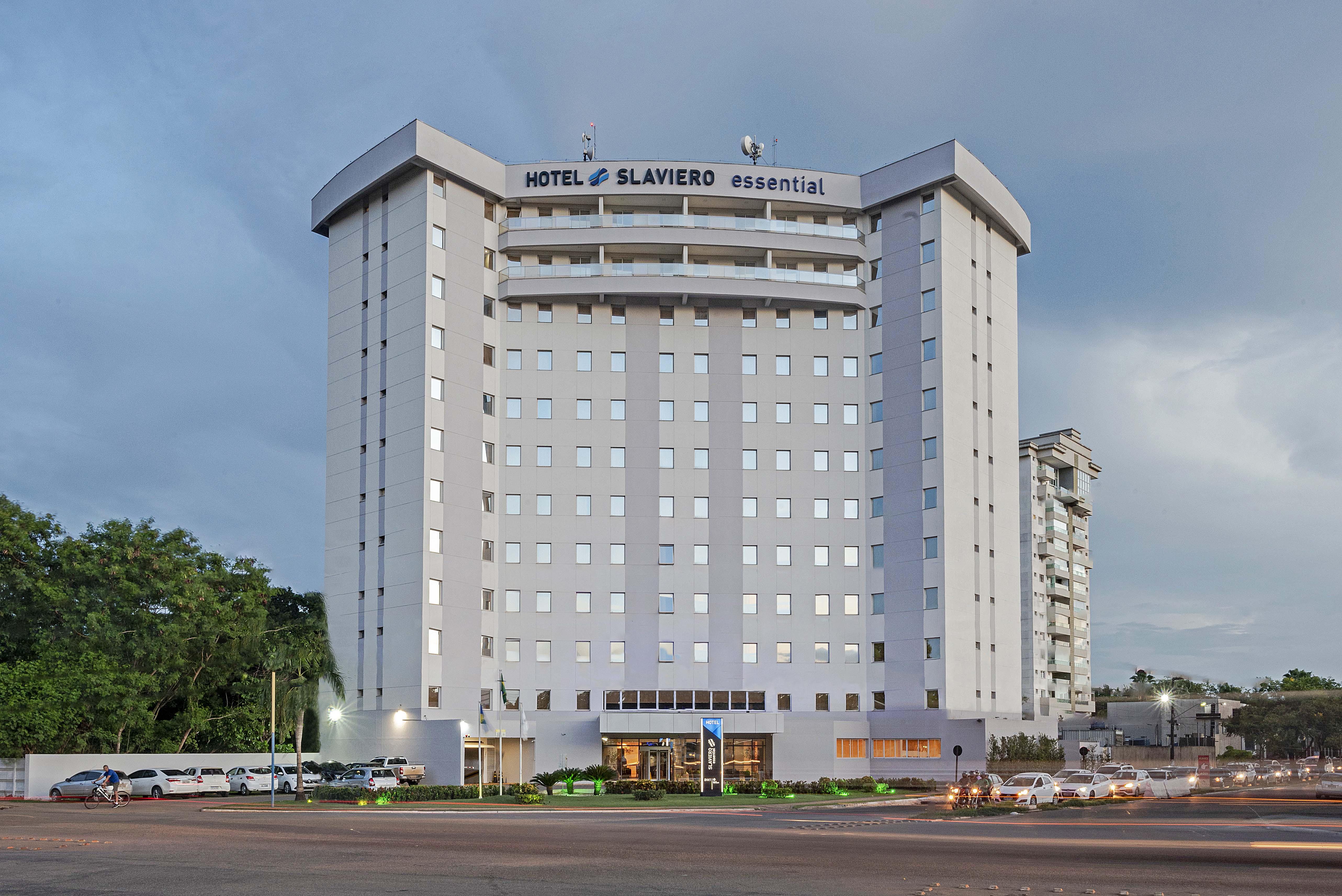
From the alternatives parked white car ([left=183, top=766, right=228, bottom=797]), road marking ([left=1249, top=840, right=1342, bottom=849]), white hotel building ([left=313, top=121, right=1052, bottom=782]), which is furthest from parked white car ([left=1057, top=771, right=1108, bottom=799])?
parked white car ([left=183, top=766, right=228, bottom=797])

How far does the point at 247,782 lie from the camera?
66.9m

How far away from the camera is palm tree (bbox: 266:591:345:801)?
61.7 metres

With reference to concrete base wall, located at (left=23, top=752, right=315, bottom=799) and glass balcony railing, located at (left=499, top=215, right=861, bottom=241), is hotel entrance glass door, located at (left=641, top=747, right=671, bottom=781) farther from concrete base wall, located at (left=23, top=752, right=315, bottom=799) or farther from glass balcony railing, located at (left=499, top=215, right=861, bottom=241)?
glass balcony railing, located at (left=499, top=215, right=861, bottom=241)

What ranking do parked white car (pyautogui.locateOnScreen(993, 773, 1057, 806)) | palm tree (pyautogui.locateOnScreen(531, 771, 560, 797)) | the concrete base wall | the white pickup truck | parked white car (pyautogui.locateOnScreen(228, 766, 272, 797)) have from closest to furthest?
parked white car (pyautogui.locateOnScreen(993, 773, 1057, 806)) → the concrete base wall → palm tree (pyautogui.locateOnScreen(531, 771, 560, 797)) → parked white car (pyautogui.locateOnScreen(228, 766, 272, 797)) → the white pickup truck

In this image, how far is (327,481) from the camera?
87.1 m

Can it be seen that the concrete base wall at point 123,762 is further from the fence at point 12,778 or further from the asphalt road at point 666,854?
the asphalt road at point 666,854

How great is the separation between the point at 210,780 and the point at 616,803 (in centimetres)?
2660

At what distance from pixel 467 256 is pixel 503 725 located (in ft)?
110

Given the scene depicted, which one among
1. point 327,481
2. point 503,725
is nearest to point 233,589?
point 327,481

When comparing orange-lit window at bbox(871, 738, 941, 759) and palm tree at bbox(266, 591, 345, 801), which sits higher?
palm tree at bbox(266, 591, 345, 801)

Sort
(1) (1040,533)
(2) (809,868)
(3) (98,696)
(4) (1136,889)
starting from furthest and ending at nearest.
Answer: (1) (1040,533)
(3) (98,696)
(2) (809,868)
(4) (1136,889)

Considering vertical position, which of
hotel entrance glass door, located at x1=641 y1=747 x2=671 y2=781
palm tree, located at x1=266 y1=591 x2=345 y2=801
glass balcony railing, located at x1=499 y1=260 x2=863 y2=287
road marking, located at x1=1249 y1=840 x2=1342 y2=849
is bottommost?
hotel entrance glass door, located at x1=641 y1=747 x2=671 y2=781

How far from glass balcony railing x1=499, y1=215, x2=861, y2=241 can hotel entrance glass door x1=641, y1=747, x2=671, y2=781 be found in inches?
1496

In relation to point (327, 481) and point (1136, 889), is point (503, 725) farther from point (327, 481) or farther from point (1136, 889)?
point (1136, 889)
